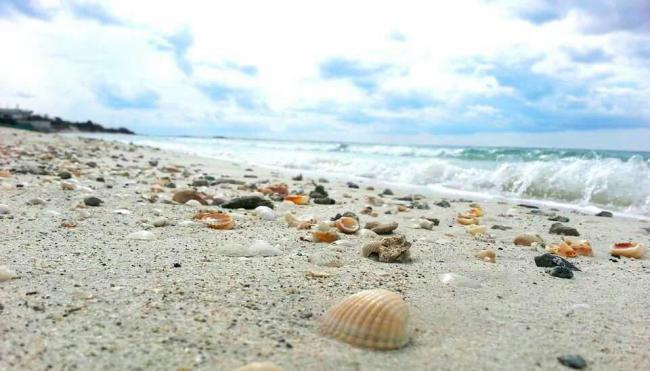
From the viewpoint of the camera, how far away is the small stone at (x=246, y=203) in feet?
16.4

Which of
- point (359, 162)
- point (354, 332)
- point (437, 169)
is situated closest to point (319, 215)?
point (354, 332)

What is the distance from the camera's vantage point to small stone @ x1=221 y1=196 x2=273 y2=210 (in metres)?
5.01

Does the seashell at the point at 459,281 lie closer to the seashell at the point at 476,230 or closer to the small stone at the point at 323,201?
the seashell at the point at 476,230

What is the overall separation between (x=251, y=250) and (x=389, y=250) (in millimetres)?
812

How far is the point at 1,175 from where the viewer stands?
6.31m

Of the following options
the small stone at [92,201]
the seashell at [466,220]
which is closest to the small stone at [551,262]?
the seashell at [466,220]

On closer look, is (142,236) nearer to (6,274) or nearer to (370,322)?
(6,274)

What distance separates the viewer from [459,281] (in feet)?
9.11

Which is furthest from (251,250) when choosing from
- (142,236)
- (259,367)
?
(259,367)

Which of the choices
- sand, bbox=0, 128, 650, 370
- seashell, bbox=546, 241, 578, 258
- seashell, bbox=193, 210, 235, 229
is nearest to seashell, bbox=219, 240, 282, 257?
sand, bbox=0, 128, 650, 370

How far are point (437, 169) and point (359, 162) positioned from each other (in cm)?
420

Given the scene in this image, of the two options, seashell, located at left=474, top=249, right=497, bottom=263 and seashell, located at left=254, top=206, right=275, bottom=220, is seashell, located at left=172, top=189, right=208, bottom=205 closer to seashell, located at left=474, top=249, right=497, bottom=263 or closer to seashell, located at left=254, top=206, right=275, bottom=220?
seashell, located at left=254, top=206, right=275, bottom=220

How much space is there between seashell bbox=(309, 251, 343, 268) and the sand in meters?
0.05

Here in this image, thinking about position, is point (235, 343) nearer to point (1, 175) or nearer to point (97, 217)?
point (97, 217)
